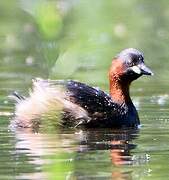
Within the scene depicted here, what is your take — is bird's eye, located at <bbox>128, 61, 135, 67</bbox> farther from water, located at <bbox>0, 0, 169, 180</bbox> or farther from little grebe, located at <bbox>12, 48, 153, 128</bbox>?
water, located at <bbox>0, 0, 169, 180</bbox>

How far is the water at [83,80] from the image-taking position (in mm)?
5056

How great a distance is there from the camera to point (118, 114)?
1079 cm

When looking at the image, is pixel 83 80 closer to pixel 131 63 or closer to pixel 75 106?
pixel 131 63

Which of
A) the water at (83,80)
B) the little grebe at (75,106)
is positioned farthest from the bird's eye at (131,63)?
the water at (83,80)

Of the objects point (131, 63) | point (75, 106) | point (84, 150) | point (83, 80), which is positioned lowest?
point (84, 150)

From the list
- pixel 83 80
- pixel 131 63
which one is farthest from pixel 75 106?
pixel 83 80

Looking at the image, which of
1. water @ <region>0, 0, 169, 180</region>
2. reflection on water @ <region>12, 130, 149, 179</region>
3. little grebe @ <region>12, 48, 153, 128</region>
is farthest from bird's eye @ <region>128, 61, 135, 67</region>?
reflection on water @ <region>12, 130, 149, 179</region>

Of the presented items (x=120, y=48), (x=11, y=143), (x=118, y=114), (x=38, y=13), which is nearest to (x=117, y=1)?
(x=120, y=48)

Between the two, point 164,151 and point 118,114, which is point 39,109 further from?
point 164,151

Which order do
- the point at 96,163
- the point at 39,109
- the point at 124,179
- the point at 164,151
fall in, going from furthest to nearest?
the point at 39,109, the point at 164,151, the point at 96,163, the point at 124,179

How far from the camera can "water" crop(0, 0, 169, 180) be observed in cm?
506

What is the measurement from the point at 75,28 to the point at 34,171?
46.4ft

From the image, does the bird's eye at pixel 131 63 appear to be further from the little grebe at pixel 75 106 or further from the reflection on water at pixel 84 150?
the reflection on water at pixel 84 150

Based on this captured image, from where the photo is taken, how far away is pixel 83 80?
1459 centimetres
